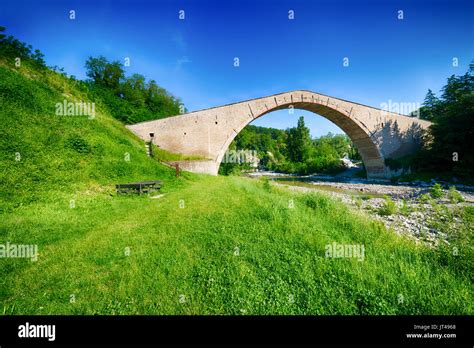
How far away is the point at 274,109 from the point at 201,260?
22783mm

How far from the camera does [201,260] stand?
3299 mm

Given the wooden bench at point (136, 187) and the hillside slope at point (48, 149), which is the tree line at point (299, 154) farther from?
the wooden bench at point (136, 187)

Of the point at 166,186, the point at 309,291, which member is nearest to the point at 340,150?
the point at 166,186

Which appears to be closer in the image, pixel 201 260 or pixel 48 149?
pixel 201 260

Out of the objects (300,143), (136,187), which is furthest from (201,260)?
(300,143)

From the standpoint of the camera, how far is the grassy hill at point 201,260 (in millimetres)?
2426

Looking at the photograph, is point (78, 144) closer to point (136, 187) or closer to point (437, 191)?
point (136, 187)

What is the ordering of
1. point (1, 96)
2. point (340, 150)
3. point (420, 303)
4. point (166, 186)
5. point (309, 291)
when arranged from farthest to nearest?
point (340, 150)
point (166, 186)
point (1, 96)
point (309, 291)
point (420, 303)

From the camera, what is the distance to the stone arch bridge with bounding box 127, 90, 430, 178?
63.6 ft

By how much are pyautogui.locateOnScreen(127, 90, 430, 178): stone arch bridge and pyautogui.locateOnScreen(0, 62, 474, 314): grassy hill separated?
39.6 ft

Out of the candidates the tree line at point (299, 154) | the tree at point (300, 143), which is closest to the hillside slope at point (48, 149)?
the tree line at point (299, 154)

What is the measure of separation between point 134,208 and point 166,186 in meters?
4.30
